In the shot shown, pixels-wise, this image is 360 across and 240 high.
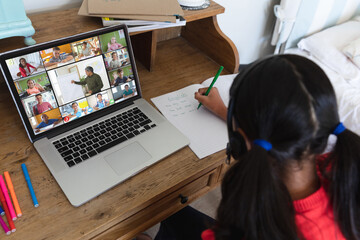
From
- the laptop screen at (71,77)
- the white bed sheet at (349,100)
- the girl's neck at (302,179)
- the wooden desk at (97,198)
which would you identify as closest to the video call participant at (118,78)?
the laptop screen at (71,77)

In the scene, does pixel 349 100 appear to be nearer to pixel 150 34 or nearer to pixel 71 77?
pixel 150 34

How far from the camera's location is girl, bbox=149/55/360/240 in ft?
1.64

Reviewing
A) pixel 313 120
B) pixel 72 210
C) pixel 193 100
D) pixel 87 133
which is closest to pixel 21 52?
pixel 87 133

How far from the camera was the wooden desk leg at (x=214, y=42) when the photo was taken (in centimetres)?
114

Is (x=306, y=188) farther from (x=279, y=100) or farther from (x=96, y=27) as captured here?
(x=96, y=27)

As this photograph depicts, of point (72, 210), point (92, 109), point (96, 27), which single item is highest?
point (96, 27)

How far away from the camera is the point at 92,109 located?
87cm

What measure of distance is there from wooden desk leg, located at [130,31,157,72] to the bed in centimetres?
102

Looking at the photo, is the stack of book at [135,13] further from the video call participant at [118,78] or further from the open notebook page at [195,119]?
the open notebook page at [195,119]

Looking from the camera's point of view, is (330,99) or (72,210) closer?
(330,99)

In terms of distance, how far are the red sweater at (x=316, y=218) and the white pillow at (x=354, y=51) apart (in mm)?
1447

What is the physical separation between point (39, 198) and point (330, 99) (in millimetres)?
674

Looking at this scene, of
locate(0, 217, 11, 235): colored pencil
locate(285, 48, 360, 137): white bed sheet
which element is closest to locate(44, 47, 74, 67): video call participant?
locate(0, 217, 11, 235): colored pencil

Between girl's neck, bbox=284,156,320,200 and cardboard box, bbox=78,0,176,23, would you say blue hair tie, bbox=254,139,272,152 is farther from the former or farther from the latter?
cardboard box, bbox=78,0,176,23
